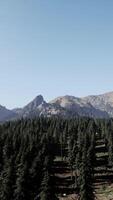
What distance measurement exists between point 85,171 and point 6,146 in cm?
6137

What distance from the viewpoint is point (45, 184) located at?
65.8m

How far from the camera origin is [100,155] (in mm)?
162625

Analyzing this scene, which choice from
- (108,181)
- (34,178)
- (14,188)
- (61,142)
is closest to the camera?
(14,188)

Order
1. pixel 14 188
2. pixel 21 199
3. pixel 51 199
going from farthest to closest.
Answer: pixel 14 188 < pixel 21 199 < pixel 51 199

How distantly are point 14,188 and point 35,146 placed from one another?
5414 centimetres

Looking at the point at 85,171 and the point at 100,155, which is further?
the point at 100,155

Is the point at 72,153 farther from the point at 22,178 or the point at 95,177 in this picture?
the point at 22,178

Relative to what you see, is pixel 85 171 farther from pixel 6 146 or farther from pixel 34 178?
pixel 6 146

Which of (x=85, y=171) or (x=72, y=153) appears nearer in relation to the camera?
(x=85, y=171)

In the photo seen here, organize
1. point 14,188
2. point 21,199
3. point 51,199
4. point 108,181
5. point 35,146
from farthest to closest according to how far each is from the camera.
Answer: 1. point 35,146
2. point 108,181
3. point 14,188
4. point 21,199
5. point 51,199

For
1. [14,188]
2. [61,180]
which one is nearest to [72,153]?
[61,180]

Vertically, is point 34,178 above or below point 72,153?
below

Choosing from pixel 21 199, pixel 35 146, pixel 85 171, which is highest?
pixel 35 146

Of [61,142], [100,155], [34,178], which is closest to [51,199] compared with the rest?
[34,178]
